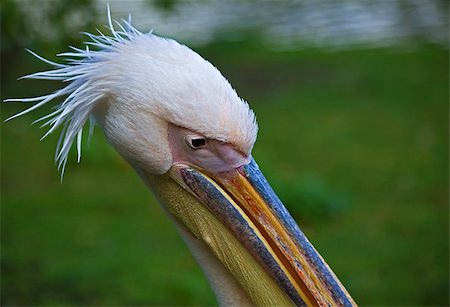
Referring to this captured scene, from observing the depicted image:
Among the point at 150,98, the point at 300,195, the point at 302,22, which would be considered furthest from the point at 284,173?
the point at 150,98

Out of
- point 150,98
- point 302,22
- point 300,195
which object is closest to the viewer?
point 150,98

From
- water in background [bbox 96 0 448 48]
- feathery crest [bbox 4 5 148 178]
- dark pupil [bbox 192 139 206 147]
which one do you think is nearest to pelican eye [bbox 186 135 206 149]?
dark pupil [bbox 192 139 206 147]

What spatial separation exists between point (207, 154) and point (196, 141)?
65mm

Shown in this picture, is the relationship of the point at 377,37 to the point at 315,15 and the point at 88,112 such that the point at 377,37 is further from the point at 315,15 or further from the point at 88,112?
the point at 88,112

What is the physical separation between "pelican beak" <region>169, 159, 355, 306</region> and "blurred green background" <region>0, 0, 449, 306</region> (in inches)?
54.3

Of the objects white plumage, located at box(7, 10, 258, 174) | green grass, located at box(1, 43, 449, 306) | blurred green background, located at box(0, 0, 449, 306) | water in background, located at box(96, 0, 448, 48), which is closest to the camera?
white plumage, located at box(7, 10, 258, 174)

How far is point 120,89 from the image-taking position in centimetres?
264

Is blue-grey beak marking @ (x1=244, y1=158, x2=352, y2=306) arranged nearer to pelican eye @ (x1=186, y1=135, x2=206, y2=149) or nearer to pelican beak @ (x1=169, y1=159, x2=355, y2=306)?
pelican beak @ (x1=169, y1=159, x2=355, y2=306)

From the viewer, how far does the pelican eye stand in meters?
2.62

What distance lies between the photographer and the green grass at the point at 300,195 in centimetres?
529

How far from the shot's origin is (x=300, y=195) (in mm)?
6395

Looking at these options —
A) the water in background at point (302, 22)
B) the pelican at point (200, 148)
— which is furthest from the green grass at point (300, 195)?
the pelican at point (200, 148)

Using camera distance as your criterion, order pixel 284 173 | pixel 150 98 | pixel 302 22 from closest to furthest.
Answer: pixel 150 98 < pixel 284 173 < pixel 302 22

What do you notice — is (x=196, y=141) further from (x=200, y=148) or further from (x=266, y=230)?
Answer: (x=266, y=230)
